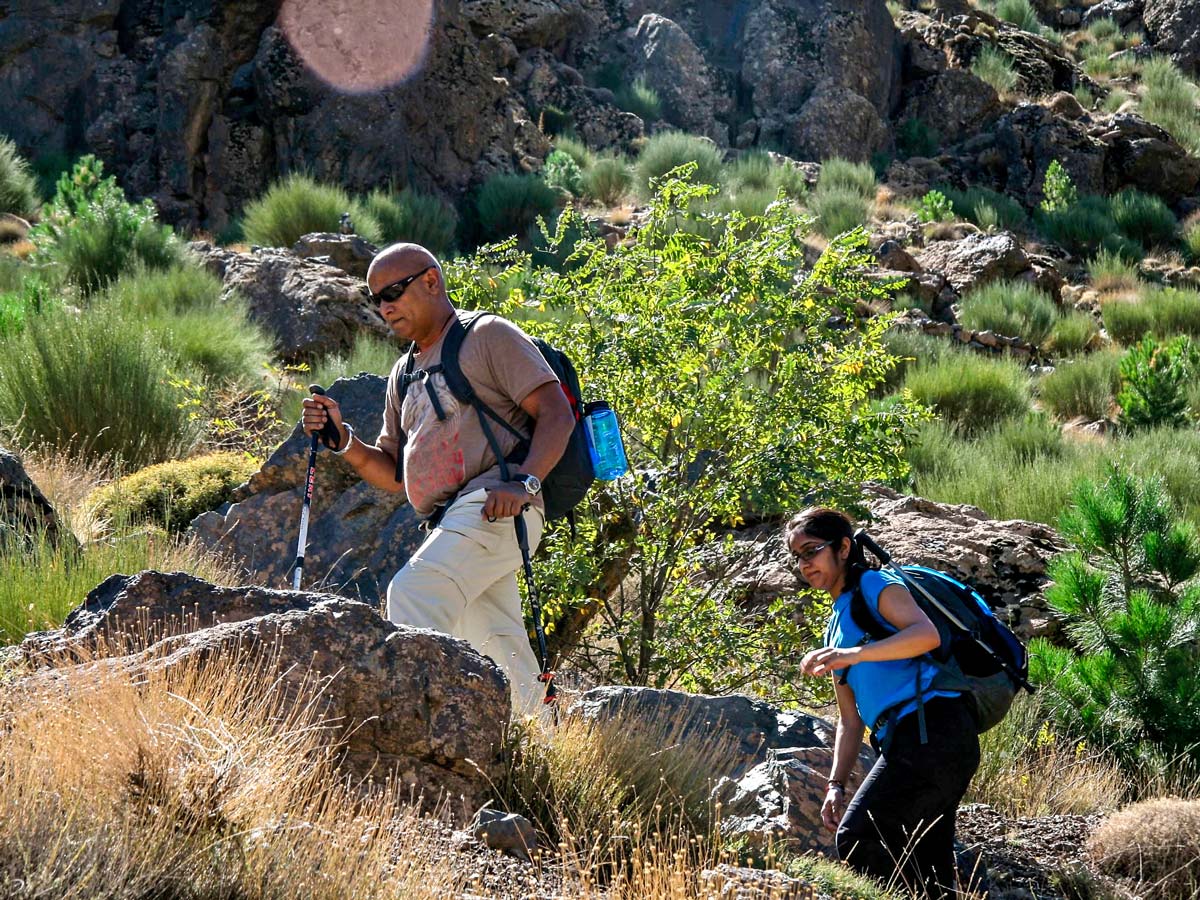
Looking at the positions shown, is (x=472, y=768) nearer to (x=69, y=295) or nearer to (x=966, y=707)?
(x=966, y=707)

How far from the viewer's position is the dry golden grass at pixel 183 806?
9.92ft

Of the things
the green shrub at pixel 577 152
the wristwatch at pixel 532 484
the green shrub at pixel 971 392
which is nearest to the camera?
the wristwatch at pixel 532 484

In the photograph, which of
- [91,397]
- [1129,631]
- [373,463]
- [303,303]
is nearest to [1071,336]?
[303,303]

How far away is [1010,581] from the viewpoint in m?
8.82

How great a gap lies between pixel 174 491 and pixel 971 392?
9.28 metres

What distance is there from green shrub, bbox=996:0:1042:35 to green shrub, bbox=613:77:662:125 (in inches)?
505

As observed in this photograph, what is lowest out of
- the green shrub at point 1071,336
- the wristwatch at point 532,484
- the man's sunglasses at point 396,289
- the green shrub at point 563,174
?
the green shrub at point 1071,336

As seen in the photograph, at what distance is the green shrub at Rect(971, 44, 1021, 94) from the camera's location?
94.1 feet

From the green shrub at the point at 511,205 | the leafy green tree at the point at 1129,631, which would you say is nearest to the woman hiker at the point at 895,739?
the leafy green tree at the point at 1129,631

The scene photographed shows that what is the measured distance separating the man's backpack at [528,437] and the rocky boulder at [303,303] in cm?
915

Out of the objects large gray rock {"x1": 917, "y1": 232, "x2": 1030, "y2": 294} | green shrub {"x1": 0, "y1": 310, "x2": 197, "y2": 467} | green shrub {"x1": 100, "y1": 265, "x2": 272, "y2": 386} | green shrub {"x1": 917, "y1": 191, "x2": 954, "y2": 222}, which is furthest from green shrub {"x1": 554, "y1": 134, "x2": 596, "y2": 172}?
green shrub {"x1": 0, "y1": 310, "x2": 197, "y2": 467}

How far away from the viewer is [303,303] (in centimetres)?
1462

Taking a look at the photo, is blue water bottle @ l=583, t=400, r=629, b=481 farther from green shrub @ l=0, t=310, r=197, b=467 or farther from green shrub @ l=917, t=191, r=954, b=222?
green shrub @ l=917, t=191, r=954, b=222

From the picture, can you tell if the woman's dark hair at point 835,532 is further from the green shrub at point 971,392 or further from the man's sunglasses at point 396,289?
the green shrub at point 971,392
